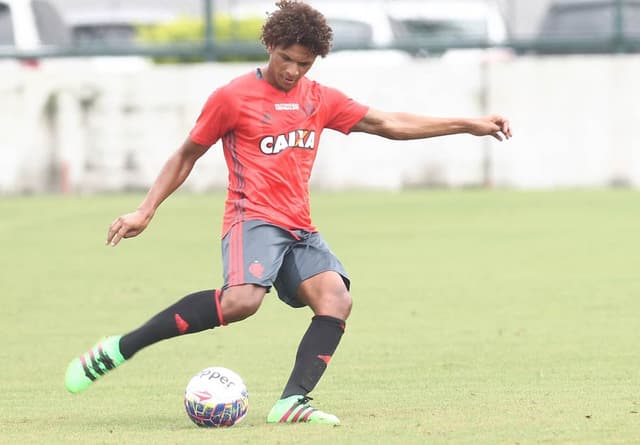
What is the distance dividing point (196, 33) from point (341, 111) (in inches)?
568

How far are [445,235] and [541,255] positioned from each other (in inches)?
72.0

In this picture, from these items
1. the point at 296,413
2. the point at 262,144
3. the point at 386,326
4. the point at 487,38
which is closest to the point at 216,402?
the point at 296,413

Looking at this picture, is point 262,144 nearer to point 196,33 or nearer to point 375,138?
point 375,138

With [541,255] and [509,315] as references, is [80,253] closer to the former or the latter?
[541,255]

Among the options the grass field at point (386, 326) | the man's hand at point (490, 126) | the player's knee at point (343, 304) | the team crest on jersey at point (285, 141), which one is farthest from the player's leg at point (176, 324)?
the man's hand at point (490, 126)

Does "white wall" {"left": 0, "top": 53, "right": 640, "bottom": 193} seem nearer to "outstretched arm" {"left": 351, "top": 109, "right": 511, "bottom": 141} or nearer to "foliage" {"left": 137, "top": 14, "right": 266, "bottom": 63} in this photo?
"foliage" {"left": 137, "top": 14, "right": 266, "bottom": 63}

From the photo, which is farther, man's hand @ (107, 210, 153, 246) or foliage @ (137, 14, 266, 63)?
foliage @ (137, 14, 266, 63)

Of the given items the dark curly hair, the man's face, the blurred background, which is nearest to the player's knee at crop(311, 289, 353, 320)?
the man's face

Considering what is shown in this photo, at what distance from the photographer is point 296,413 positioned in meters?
6.44

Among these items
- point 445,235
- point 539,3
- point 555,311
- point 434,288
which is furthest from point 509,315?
point 539,3

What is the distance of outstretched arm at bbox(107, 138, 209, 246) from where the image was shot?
6602 mm

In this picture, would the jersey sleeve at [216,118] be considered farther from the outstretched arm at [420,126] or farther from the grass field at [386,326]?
the grass field at [386,326]

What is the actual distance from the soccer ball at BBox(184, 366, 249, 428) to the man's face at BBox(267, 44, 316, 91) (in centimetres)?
134

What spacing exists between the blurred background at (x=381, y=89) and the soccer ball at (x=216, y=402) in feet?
41.3
